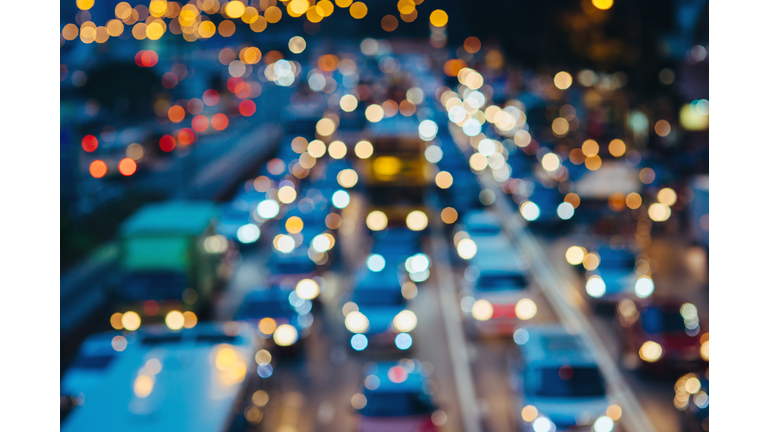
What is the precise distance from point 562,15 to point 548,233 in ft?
111

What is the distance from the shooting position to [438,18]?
283ft

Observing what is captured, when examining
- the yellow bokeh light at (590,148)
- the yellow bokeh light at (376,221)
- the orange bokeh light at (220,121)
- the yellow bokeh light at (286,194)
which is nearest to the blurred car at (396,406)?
the yellow bokeh light at (376,221)

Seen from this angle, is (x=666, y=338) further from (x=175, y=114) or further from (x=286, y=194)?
(x=175, y=114)

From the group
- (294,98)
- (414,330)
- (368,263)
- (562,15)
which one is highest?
(562,15)

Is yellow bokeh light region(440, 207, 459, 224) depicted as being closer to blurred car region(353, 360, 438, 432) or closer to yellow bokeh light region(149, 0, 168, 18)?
yellow bokeh light region(149, 0, 168, 18)

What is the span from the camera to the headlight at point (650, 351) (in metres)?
14.6

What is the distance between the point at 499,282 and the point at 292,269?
5452mm

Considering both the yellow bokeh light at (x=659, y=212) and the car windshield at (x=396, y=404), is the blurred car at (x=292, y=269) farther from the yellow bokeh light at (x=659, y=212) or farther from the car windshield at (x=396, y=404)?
the yellow bokeh light at (x=659, y=212)

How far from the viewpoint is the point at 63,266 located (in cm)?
1989

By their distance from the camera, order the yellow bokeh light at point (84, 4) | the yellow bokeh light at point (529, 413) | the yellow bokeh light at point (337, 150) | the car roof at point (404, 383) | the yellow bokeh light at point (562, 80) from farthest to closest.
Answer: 1. the yellow bokeh light at point (562, 80)
2. the yellow bokeh light at point (337, 150)
3. the yellow bokeh light at point (84, 4)
4. the car roof at point (404, 383)
5. the yellow bokeh light at point (529, 413)

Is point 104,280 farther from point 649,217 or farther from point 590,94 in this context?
point 590,94

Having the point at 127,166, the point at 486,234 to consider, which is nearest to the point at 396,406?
the point at 486,234

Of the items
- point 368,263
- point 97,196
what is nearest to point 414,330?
point 368,263

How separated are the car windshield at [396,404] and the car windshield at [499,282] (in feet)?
20.0
